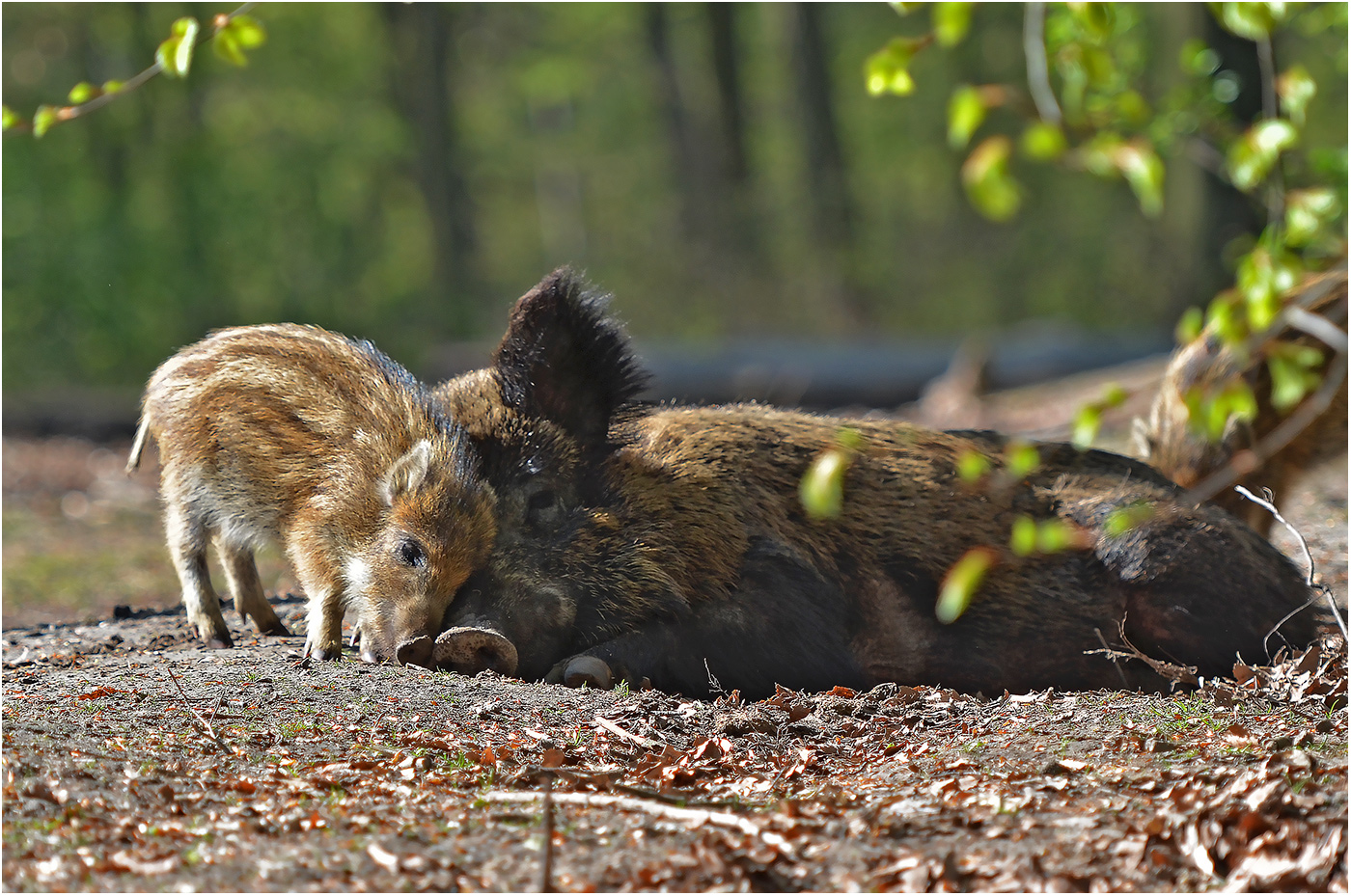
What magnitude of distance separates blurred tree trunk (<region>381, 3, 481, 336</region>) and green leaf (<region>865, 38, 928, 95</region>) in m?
24.6

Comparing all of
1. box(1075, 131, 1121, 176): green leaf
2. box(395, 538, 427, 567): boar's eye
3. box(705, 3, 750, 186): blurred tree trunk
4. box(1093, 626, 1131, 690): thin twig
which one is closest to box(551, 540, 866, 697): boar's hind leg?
box(395, 538, 427, 567): boar's eye

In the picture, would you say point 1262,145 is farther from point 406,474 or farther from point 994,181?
point 406,474

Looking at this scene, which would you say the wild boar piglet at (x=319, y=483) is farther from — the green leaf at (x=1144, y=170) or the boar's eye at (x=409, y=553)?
the green leaf at (x=1144, y=170)

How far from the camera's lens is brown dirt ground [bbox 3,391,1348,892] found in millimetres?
2836

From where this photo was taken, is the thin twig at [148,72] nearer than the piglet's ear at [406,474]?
Yes

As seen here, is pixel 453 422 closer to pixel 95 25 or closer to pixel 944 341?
pixel 944 341

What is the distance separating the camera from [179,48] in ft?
11.9

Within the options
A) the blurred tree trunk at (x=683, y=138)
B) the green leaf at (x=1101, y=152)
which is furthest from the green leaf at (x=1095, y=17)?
the blurred tree trunk at (x=683, y=138)

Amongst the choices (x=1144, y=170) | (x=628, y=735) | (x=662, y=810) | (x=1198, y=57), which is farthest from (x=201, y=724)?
(x=1198, y=57)

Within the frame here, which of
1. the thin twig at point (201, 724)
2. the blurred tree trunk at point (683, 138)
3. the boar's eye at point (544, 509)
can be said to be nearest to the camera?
the thin twig at point (201, 724)

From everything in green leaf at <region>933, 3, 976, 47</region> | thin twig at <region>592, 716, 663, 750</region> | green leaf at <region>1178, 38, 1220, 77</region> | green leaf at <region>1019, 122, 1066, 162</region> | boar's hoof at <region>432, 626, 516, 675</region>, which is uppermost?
green leaf at <region>1178, 38, 1220, 77</region>

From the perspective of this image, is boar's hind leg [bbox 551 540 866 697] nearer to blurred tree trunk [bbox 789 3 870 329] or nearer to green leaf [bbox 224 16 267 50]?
green leaf [bbox 224 16 267 50]

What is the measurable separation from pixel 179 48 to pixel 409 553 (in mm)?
2092

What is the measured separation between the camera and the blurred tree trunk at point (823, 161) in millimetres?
26703
